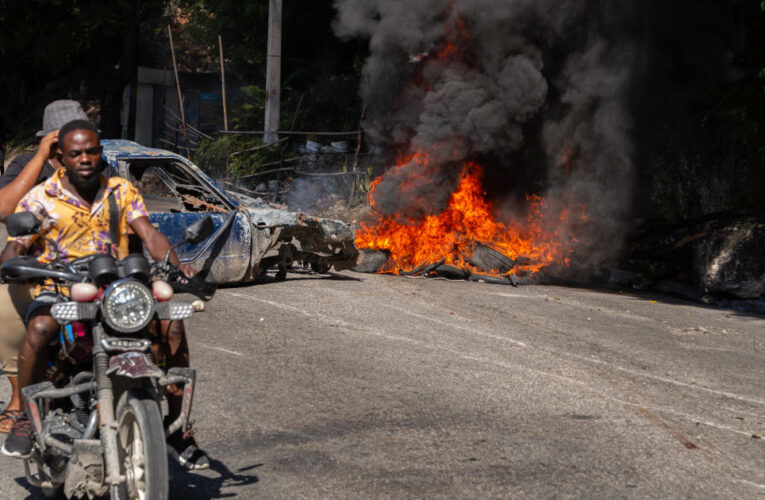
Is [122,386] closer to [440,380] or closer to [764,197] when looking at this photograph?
[440,380]

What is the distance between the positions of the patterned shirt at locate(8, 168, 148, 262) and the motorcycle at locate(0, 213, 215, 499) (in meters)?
0.25

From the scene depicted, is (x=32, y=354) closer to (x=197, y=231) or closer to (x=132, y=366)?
(x=132, y=366)

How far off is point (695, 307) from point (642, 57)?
5.43 metres

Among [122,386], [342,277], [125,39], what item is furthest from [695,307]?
[125,39]

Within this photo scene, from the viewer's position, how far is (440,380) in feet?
22.5

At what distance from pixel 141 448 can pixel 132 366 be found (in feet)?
1.06

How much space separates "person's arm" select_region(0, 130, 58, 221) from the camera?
467 centimetres

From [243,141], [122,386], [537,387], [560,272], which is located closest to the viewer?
[122,386]

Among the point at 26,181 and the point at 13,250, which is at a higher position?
the point at 26,181

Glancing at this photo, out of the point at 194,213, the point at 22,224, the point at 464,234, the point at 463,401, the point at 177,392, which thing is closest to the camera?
the point at 22,224

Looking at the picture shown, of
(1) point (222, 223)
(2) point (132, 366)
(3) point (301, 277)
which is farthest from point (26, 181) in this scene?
(3) point (301, 277)

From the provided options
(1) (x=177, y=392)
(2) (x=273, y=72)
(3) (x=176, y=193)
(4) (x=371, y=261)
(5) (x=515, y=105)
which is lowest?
(1) (x=177, y=392)

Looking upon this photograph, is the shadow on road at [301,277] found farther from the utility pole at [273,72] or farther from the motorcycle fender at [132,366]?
the utility pole at [273,72]

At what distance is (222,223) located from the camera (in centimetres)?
1029
